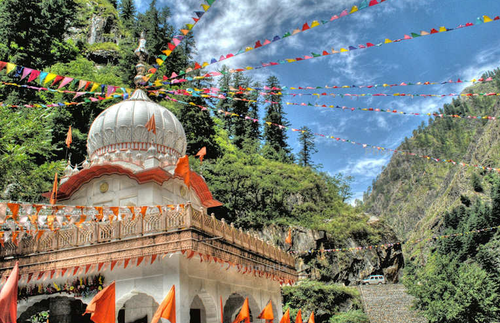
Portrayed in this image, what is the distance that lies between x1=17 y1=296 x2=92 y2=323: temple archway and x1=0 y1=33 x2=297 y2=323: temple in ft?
0.10

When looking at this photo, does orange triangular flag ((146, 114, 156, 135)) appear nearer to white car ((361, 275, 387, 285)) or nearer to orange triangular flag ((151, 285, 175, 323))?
orange triangular flag ((151, 285, 175, 323))

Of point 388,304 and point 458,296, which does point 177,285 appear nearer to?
point 458,296

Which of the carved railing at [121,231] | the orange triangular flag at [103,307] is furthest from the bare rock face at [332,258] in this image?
the orange triangular flag at [103,307]

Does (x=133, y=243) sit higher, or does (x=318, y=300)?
(x=133, y=243)

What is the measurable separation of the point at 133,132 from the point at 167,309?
27.5 feet

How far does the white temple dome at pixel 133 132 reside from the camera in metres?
17.8

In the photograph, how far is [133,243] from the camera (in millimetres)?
12719

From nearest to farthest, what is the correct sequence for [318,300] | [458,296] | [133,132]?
[133,132]
[458,296]
[318,300]

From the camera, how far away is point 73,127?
1206 inches

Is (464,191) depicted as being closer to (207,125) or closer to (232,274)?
(207,125)

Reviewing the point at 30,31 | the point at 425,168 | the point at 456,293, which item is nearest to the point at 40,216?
the point at 456,293

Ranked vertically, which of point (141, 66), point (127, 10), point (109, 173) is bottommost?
point (109, 173)

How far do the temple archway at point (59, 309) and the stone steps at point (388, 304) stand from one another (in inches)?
801

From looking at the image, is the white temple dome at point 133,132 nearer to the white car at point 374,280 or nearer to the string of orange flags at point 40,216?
the string of orange flags at point 40,216
